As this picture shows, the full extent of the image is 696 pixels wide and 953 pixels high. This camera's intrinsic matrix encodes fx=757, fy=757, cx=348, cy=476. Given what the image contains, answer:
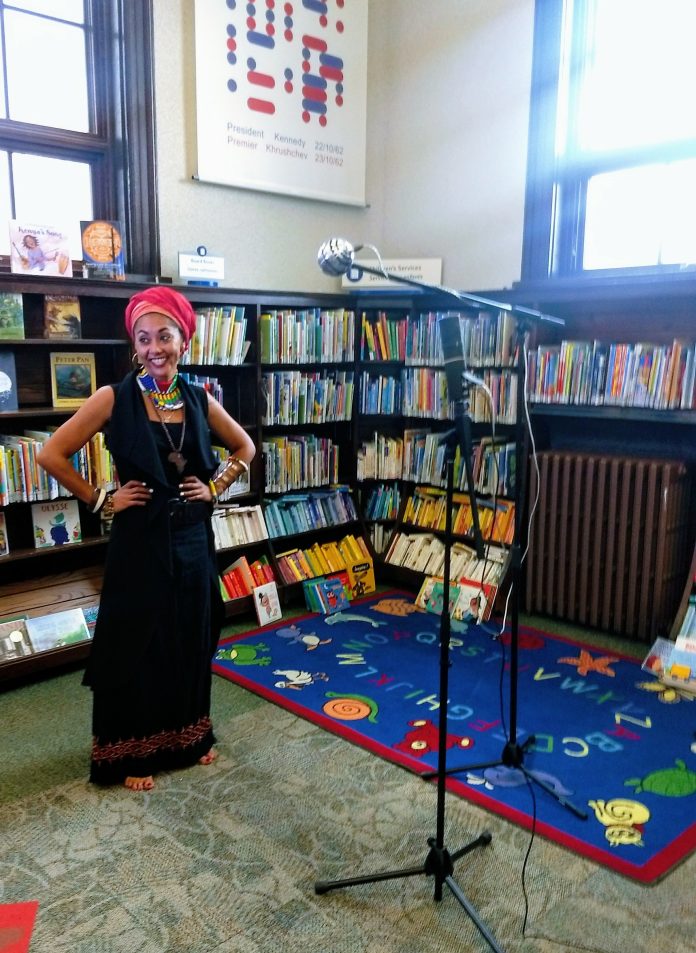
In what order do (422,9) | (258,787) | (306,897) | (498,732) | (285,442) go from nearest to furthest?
(306,897), (258,787), (498,732), (285,442), (422,9)

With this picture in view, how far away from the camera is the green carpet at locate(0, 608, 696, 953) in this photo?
5.82 ft

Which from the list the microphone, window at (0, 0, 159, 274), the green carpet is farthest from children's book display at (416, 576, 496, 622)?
the microphone

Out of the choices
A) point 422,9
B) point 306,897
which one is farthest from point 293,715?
point 422,9

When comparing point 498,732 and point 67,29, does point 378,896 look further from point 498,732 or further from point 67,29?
point 67,29

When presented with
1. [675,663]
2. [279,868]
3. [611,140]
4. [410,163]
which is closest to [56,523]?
[279,868]

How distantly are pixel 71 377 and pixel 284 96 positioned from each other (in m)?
2.06

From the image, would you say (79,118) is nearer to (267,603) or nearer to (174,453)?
(174,453)

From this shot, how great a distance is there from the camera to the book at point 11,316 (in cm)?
301

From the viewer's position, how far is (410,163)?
455 cm

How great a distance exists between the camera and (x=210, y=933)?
1.78m

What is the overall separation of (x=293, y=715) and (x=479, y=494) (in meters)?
1.66

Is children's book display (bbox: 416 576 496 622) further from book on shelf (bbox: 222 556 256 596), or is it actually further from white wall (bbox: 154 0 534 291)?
white wall (bbox: 154 0 534 291)

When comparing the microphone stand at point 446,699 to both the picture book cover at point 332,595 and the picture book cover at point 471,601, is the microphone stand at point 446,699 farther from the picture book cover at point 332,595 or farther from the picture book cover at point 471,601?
the picture book cover at point 332,595

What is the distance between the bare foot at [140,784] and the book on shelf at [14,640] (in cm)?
90
